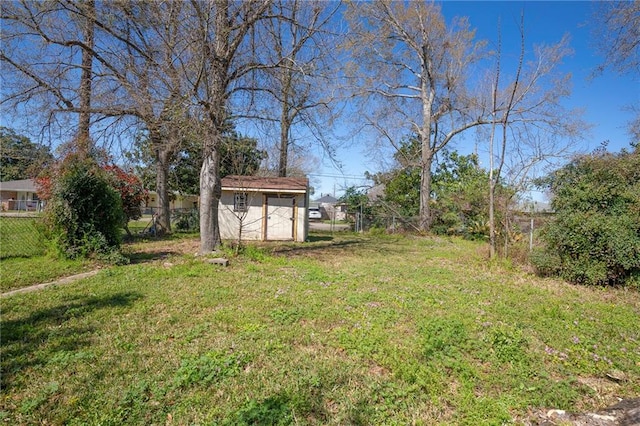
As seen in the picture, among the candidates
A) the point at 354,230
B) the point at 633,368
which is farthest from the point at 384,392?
the point at 354,230

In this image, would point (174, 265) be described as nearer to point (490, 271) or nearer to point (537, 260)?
point (490, 271)

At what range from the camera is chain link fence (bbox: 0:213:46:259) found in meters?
7.34

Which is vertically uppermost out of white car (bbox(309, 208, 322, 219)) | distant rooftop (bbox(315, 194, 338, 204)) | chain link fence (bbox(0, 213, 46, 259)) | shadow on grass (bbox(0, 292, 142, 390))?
distant rooftop (bbox(315, 194, 338, 204))

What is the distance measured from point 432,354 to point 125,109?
30.9 ft

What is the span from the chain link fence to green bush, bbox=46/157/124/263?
29.1 inches

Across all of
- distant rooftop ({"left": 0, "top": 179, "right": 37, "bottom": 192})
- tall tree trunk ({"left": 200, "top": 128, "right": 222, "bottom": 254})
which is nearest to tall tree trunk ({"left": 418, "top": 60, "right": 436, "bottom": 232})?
tall tree trunk ({"left": 200, "top": 128, "right": 222, "bottom": 254})

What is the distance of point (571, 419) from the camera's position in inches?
87.9

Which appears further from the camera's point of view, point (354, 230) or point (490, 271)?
point (354, 230)

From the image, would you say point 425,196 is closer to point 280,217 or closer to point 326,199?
point 280,217

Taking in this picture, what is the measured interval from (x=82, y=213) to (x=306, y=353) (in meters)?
6.69

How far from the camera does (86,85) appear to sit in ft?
31.3

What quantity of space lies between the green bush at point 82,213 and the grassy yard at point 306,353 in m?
1.99

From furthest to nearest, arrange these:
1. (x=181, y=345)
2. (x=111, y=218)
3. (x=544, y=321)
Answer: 1. (x=111, y=218)
2. (x=544, y=321)
3. (x=181, y=345)

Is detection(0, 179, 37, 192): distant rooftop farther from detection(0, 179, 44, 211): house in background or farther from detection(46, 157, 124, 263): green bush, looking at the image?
detection(46, 157, 124, 263): green bush
